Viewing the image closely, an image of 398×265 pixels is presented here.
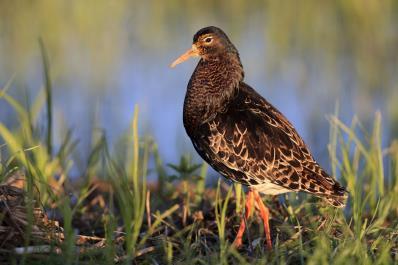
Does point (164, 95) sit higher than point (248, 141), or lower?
higher

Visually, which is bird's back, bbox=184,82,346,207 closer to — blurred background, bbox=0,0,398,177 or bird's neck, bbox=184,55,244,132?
bird's neck, bbox=184,55,244,132

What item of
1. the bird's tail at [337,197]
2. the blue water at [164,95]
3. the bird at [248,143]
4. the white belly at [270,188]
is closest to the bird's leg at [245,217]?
the bird at [248,143]

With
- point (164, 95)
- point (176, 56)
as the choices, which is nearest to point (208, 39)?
point (164, 95)

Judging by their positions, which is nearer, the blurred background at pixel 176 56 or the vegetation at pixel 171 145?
the vegetation at pixel 171 145

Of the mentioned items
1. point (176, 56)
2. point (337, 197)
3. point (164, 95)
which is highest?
point (176, 56)

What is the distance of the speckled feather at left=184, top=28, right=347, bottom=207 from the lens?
5684mm

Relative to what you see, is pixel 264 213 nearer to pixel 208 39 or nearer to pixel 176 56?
pixel 208 39

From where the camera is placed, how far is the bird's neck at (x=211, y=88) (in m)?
5.91

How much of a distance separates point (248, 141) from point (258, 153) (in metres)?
0.12

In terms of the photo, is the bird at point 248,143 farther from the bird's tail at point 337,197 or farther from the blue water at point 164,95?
the blue water at point 164,95

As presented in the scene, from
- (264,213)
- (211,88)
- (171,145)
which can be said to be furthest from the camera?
(171,145)

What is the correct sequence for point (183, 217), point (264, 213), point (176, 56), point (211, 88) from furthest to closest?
1. point (176, 56)
2. point (183, 217)
3. point (211, 88)
4. point (264, 213)

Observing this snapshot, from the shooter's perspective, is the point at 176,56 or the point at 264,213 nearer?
the point at 264,213

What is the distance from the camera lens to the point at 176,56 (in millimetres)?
10930
